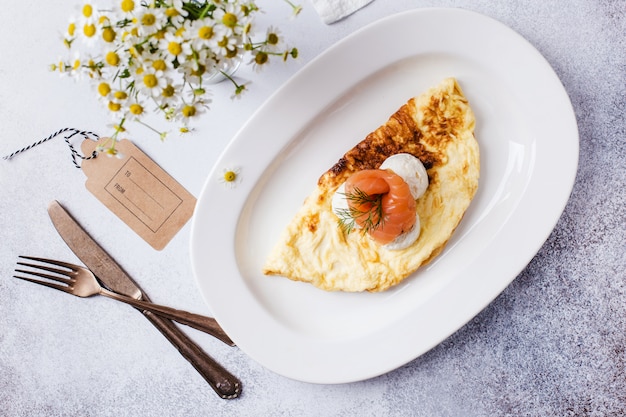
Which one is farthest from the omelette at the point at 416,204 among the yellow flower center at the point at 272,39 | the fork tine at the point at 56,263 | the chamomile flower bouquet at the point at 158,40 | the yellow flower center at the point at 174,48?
the fork tine at the point at 56,263

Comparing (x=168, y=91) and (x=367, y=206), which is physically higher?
(x=168, y=91)

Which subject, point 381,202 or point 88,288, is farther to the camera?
point 88,288

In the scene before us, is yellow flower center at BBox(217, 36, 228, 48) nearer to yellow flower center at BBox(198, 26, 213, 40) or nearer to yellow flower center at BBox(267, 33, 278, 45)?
yellow flower center at BBox(198, 26, 213, 40)

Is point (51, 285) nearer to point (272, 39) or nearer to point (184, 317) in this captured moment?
point (184, 317)

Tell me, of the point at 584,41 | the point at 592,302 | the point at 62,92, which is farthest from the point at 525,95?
the point at 62,92

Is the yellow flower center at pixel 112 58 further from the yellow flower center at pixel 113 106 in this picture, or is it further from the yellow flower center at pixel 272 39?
the yellow flower center at pixel 272 39

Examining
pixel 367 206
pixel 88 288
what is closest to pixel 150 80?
pixel 367 206

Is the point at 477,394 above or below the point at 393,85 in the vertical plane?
below

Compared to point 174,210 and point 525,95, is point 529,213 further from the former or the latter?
point 174,210
